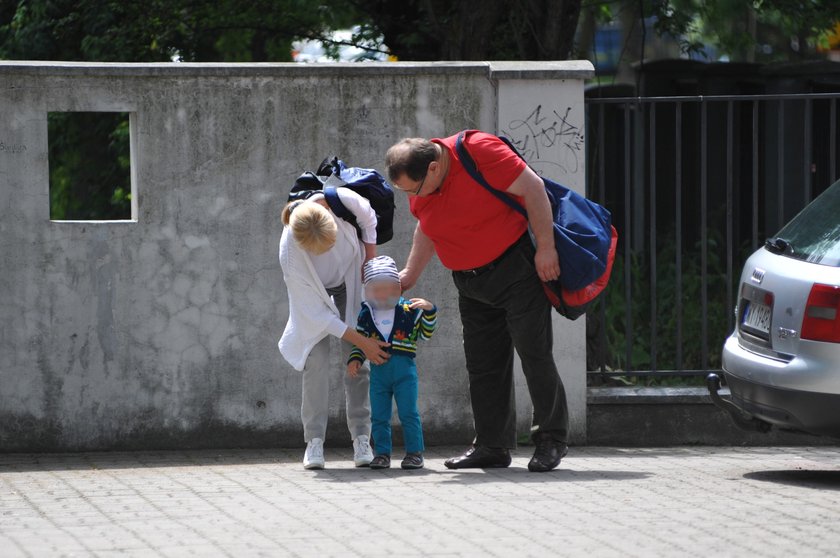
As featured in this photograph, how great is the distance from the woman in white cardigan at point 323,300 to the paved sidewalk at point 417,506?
0.28 meters

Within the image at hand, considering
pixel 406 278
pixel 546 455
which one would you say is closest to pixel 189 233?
pixel 406 278

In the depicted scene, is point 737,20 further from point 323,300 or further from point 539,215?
point 323,300

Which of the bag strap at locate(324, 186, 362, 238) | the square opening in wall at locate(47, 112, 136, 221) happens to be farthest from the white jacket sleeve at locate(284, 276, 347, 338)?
the square opening in wall at locate(47, 112, 136, 221)

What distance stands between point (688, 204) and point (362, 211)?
824 cm

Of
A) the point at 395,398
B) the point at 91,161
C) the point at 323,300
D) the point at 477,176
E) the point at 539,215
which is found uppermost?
the point at 91,161

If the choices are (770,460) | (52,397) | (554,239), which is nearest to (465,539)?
(554,239)

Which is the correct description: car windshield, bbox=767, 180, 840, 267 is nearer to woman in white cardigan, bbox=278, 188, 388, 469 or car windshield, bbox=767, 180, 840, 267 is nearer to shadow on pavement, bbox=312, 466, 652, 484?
shadow on pavement, bbox=312, 466, 652, 484

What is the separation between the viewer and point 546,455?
6703mm

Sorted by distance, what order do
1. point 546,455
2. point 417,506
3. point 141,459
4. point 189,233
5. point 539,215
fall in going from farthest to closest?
1. point 189,233
2. point 141,459
3. point 546,455
4. point 539,215
5. point 417,506

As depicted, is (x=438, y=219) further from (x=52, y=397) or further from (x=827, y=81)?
(x=827, y=81)

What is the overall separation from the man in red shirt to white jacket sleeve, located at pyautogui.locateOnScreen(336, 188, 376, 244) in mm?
233

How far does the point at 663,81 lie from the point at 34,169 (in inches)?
389

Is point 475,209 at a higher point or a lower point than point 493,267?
higher

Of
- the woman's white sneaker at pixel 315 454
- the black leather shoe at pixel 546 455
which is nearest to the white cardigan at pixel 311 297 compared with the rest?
the woman's white sneaker at pixel 315 454
